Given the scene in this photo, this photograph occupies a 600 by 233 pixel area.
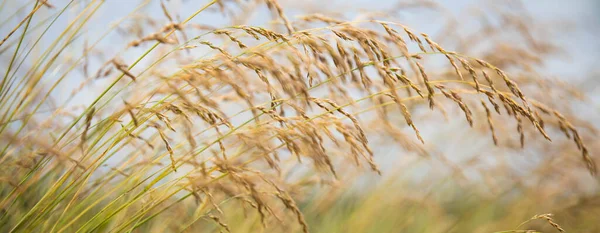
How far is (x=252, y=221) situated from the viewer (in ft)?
9.61

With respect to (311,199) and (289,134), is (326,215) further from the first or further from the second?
(289,134)

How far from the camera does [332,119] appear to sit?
1.72m

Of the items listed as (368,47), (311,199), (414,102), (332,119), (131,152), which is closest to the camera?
(368,47)

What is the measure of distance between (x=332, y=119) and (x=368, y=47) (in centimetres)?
24

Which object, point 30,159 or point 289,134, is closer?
point 289,134

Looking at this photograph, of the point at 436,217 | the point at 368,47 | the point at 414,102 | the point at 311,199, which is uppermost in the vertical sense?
the point at 368,47

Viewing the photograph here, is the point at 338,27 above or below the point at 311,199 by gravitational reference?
above

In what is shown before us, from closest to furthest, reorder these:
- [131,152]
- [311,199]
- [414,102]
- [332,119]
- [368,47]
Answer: [368,47] < [332,119] < [131,152] < [414,102] < [311,199]

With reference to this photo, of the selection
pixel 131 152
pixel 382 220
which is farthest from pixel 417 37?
pixel 382 220

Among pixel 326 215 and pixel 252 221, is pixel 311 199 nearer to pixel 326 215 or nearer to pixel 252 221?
pixel 326 215

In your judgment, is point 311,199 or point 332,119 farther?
point 311,199

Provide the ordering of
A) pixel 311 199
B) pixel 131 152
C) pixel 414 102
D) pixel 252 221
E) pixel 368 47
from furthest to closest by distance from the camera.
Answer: pixel 311 199 → pixel 414 102 → pixel 252 221 → pixel 131 152 → pixel 368 47

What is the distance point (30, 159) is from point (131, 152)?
452 mm

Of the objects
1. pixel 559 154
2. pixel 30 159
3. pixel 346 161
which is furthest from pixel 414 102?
pixel 30 159
